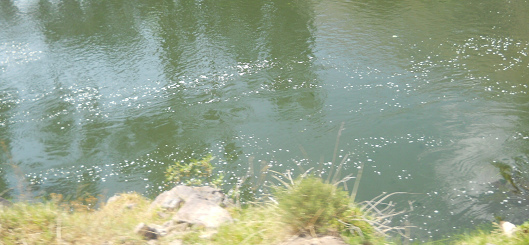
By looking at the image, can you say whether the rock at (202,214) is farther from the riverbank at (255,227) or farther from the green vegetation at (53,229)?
the green vegetation at (53,229)

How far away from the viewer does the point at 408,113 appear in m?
7.58

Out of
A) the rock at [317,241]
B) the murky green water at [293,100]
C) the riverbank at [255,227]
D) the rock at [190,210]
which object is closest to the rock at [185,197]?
the rock at [190,210]

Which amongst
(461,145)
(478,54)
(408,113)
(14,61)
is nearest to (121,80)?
(14,61)

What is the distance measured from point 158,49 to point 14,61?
3.17 m

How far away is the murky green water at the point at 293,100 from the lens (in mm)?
6434

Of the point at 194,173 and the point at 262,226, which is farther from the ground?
the point at 262,226

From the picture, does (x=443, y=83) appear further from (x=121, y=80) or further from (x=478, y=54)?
(x=121, y=80)

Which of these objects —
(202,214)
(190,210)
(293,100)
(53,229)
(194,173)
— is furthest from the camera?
(293,100)

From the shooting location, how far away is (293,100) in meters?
8.32

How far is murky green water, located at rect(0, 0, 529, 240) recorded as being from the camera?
6.43m

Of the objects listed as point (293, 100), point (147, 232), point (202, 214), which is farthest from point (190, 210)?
point (293, 100)

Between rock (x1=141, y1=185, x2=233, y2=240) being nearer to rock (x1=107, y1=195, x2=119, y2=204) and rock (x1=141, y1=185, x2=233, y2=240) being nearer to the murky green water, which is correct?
rock (x1=107, y1=195, x2=119, y2=204)

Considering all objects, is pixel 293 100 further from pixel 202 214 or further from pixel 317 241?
pixel 317 241

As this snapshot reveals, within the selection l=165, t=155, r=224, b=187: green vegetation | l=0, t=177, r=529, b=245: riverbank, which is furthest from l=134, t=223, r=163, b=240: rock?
l=165, t=155, r=224, b=187: green vegetation
